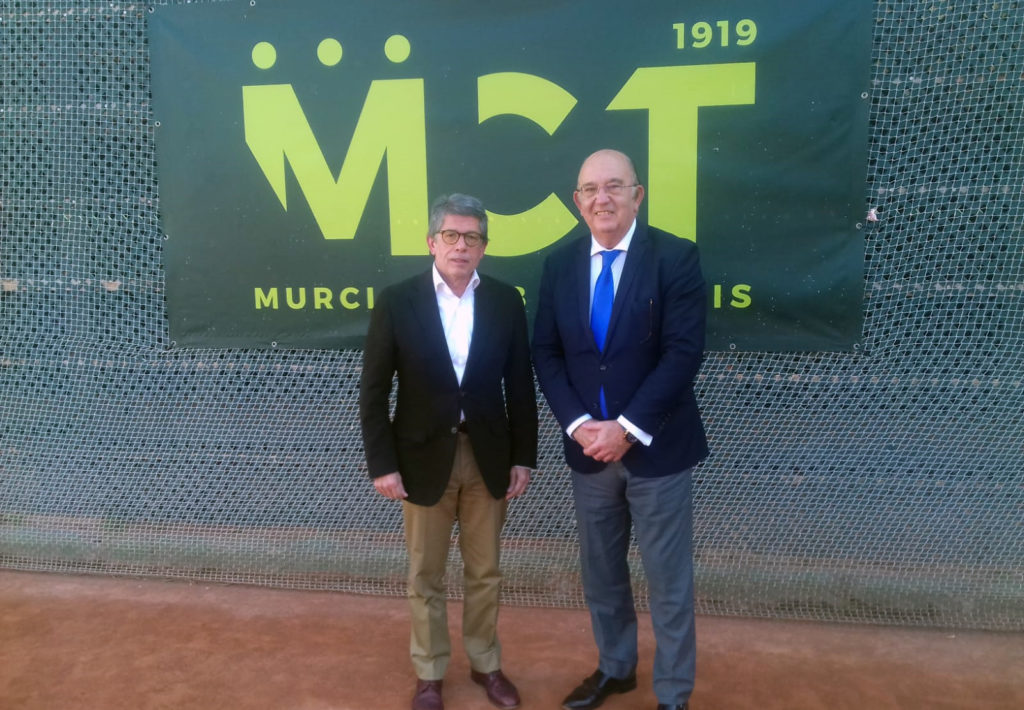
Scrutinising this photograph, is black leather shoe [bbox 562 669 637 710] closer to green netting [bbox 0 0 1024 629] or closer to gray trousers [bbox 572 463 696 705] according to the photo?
gray trousers [bbox 572 463 696 705]

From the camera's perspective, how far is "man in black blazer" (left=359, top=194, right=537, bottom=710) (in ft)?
8.53

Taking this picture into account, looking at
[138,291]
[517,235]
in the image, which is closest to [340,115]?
[517,235]

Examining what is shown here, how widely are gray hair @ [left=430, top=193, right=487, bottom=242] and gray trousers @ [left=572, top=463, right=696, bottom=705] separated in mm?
917

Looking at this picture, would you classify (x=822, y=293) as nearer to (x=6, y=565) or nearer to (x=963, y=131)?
(x=963, y=131)

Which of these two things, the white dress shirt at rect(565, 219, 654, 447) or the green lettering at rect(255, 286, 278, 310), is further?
the green lettering at rect(255, 286, 278, 310)

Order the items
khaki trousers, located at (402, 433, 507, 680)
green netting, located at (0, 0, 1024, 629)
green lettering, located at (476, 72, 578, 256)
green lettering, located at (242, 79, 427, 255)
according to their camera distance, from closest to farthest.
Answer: khaki trousers, located at (402, 433, 507, 680), green netting, located at (0, 0, 1024, 629), green lettering, located at (476, 72, 578, 256), green lettering, located at (242, 79, 427, 255)

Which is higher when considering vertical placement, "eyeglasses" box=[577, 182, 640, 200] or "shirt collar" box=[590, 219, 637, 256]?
"eyeglasses" box=[577, 182, 640, 200]

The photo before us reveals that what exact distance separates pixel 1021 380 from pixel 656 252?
6.03 ft

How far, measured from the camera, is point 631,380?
2498mm

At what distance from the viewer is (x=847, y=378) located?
10.9 ft

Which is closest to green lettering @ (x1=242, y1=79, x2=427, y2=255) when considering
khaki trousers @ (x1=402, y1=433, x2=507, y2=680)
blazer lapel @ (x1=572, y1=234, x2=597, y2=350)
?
blazer lapel @ (x1=572, y1=234, x2=597, y2=350)

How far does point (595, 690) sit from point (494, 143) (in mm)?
2198

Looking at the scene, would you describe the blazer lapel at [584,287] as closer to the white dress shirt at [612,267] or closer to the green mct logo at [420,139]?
the white dress shirt at [612,267]

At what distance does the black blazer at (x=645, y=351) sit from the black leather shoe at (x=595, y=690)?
0.80 m
